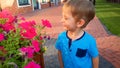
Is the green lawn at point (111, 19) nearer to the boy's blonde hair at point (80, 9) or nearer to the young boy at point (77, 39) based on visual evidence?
the young boy at point (77, 39)

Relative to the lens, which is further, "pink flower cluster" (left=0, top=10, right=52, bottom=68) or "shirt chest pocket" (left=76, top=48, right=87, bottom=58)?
"pink flower cluster" (left=0, top=10, right=52, bottom=68)

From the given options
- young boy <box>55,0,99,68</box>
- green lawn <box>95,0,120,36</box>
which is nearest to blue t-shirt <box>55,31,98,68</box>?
young boy <box>55,0,99,68</box>

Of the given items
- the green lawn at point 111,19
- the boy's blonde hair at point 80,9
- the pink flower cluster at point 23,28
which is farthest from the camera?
the green lawn at point 111,19

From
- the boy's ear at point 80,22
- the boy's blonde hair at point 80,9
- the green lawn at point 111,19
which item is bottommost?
the green lawn at point 111,19

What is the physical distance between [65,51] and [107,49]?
553cm

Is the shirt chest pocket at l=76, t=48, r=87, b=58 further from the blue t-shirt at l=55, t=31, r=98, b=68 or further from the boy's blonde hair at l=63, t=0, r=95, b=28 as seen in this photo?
the boy's blonde hair at l=63, t=0, r=95, b=28

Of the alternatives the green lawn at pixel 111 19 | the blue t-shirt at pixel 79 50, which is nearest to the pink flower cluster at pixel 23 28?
the blue t-shirt at pixel 79 50

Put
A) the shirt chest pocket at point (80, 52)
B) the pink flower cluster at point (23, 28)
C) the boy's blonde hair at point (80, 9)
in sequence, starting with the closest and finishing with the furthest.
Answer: the boy's blonde hair at point (80, 9), the shirt chest pocket at point (80, 52), the pink flower cluster at point (23, 28)

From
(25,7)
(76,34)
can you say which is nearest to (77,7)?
(76,34)

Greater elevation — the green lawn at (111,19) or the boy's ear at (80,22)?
the boy's ear at (80,22)

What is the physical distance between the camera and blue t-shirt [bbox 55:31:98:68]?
2.65 metres

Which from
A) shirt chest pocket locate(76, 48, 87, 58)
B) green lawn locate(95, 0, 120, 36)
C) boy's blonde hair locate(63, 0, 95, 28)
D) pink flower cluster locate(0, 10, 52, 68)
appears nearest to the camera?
boy's blonde hair locate(63, 0, 95, 28)

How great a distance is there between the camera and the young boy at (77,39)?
255 centimetres

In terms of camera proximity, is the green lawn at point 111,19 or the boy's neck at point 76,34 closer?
the boy's neck at point 76,34
